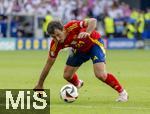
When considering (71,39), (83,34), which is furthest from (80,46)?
(83,34)

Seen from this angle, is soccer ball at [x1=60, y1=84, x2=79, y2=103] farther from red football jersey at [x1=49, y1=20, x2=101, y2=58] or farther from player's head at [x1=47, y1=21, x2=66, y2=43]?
player's head at [x1=47, y1=21, x2=66, y2=43]

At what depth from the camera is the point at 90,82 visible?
61.8ft

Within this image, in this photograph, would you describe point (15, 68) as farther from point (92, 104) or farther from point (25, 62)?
point (92, 104)

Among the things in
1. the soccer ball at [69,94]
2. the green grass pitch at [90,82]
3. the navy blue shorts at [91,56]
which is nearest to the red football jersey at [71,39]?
the navy blue shorts at [91,56]

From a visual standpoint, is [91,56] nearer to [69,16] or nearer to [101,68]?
[101,68]

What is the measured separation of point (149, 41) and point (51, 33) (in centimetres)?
2685

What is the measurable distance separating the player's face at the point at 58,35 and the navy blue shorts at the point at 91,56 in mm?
884

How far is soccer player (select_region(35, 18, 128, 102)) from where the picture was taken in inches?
511

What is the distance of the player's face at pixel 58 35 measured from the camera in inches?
501

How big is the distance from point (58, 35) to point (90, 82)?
20.3ft

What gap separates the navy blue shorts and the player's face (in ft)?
2.90

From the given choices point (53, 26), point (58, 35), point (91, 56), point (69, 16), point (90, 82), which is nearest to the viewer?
point (53, 26)

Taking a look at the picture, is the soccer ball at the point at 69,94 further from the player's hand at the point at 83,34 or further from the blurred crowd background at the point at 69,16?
the blurred crowd background at the point at 69,16

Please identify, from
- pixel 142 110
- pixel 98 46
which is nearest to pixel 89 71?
pixel 98 46
